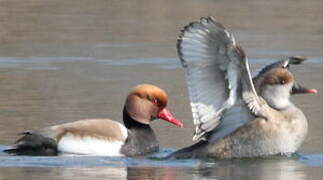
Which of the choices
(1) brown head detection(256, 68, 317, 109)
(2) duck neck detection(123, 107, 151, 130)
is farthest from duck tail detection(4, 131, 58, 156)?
(1) brown head detection(256, 68, 317, 109)

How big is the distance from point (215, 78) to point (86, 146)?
1.55 metres

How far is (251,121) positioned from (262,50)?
25.4 feet

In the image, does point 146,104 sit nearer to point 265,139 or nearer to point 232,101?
point 232,101

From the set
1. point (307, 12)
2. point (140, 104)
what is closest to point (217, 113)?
point (140, 104)

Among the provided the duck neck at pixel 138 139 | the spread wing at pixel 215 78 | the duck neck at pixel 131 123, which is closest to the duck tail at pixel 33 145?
the duck neck at pixel 138 139

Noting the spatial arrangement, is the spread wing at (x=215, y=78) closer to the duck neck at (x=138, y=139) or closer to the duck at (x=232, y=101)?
the duck at (x=232, y=101)

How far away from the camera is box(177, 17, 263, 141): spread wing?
39.3 ft

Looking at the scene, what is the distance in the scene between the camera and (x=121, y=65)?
746 inches

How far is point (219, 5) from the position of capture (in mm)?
25859

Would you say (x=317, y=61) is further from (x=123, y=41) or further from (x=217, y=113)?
(x=217, y=113)

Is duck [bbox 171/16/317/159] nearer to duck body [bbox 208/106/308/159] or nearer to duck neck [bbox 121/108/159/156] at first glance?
duck body [bbox 208/106/308/159]

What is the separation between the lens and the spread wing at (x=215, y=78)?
11992mm

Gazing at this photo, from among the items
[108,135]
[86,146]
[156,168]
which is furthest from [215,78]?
[86,146]

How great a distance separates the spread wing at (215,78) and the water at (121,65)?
422 millimetres
